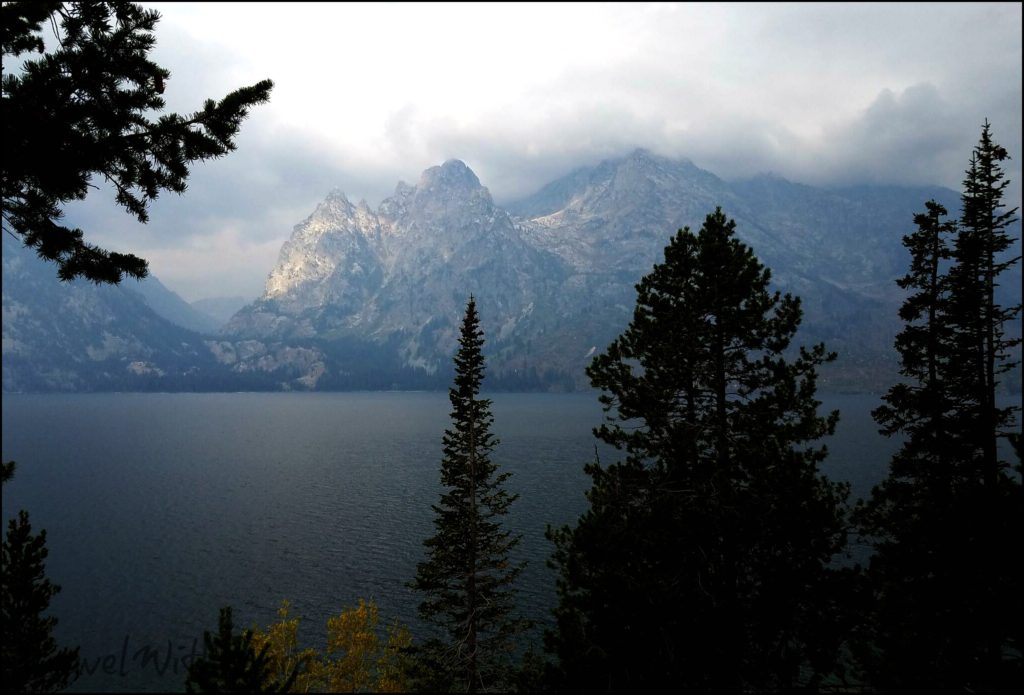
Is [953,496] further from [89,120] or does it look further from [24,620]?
[24,620]

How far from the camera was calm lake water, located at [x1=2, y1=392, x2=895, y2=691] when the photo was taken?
52469 mm

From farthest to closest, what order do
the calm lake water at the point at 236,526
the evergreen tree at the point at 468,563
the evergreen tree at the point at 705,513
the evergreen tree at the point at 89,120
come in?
the calm lake water at the point at 236,526, the evergreen tree at the point at 468,563, the evergreen tree at the point at 705,513, the evergreen tree at the point at 89,120

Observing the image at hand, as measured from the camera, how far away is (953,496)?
714 inches

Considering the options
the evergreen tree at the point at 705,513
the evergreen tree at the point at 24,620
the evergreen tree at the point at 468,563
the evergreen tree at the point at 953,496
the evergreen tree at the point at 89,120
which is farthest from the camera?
the evergreen tree at the point at 468,563

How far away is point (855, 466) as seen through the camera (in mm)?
115125

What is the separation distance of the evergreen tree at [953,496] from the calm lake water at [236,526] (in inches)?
1484

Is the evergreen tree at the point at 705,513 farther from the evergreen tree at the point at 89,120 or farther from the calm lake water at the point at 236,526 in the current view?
the calm lake water at the point at 236,526

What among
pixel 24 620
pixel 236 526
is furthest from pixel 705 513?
pixel 236 526

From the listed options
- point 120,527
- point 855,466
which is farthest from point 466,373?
point 855,466

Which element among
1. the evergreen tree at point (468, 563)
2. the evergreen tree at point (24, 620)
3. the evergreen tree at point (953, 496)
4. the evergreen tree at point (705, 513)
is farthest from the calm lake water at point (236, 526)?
the evergreen tree at point (705, 513)

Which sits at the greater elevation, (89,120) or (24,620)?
(89,120)

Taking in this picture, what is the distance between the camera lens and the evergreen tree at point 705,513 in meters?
14.0

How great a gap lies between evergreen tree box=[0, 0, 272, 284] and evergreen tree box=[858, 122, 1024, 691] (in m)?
16.5

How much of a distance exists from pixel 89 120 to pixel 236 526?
90467 mm
